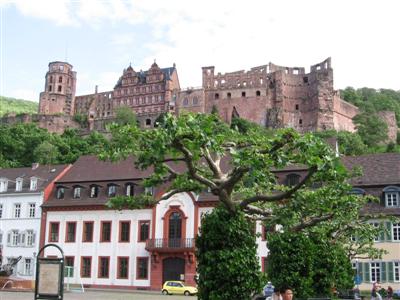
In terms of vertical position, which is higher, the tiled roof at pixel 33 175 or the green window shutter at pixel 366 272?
the tiled roof at pixel 33 175

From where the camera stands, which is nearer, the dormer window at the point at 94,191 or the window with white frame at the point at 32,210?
the dormer window at the point at 94,191

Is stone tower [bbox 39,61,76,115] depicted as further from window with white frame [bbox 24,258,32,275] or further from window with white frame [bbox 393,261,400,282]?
window with white frame [bbox 393,261,400,282]

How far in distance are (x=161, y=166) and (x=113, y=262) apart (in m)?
35.3

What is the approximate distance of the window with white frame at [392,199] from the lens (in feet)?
140

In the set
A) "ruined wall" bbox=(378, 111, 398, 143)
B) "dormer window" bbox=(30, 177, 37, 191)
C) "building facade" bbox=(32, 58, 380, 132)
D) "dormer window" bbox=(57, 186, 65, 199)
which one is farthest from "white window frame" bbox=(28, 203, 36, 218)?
"ruined wall" bbox=(378, 111, 398, 143)

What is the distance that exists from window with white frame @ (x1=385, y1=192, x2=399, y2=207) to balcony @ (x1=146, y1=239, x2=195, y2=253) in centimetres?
1500

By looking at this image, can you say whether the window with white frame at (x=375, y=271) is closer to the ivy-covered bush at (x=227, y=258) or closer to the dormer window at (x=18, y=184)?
the ivy-covered bush at (x=227, y=258)

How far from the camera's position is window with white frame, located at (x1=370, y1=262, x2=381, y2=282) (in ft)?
142

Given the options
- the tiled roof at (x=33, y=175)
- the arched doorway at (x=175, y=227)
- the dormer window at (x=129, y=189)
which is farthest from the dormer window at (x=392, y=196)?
the tiled roof at (x=33, y=175)

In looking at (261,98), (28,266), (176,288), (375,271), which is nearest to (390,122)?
(261,98)

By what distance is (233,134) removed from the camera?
52.0ft

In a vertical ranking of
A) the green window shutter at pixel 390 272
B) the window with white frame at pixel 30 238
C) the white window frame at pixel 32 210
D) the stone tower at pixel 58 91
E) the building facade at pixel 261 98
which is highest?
the stone tower at pixel 58 91

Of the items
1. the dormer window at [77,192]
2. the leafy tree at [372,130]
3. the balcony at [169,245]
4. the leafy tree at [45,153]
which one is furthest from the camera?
the leafy tree at [372,130]

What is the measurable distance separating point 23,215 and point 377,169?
31334 mm
